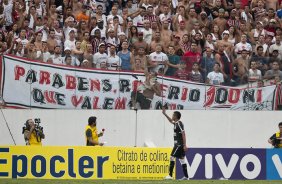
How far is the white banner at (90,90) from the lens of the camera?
28.6 metres

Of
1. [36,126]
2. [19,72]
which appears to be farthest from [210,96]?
[19,72]

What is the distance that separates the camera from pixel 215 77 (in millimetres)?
28703

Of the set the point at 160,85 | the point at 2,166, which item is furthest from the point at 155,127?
the point at 2,166

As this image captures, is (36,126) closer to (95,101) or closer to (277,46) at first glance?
(95,101)

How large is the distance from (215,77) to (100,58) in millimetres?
3636

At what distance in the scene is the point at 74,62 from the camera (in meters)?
28.7

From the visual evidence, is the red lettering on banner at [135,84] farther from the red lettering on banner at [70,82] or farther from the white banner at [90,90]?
the red lettering on banner at [70,82]

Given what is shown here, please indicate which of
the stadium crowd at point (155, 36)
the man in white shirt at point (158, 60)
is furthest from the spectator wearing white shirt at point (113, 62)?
the man in white shirt at point (158, 60)

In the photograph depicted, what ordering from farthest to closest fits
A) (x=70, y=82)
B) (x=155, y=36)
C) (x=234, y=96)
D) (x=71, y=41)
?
(x=155, y=36), (x=71, y=41), (x=234, y=96), (x=70, y=82)

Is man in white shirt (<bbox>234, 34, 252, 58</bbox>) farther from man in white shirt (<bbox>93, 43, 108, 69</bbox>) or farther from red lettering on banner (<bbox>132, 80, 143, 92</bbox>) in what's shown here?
man in white shirt (<bbox>93, 43, 108, 69</bbox>)

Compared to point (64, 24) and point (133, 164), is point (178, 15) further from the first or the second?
point (133, 164)

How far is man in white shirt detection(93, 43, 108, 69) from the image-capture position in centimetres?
2850

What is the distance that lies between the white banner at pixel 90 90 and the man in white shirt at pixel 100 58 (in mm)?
230

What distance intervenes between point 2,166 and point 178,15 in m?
8.49
